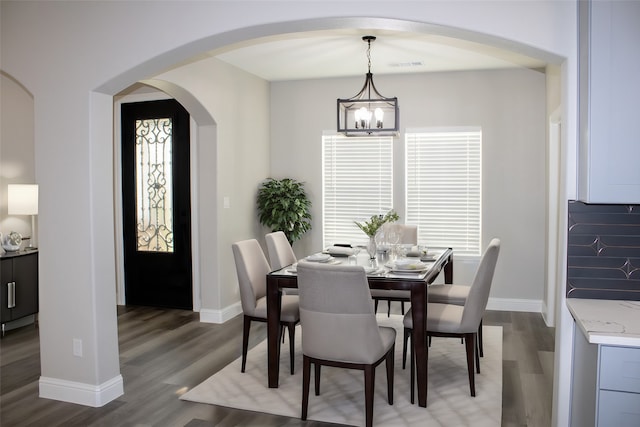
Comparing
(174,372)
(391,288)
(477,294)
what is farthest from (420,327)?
(174,372)

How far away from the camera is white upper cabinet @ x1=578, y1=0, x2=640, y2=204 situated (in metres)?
2.31

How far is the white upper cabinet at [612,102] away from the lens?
2.31m

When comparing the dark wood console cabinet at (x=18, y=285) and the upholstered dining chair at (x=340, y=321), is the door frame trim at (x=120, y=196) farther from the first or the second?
the upholstered dining chair at (x=340, y=321)

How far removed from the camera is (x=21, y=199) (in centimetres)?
547

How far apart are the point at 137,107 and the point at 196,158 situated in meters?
1.00

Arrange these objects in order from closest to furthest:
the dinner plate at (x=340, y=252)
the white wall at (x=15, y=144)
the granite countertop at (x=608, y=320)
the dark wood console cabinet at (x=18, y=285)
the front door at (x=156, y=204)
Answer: the granite countertop at (x=608, y=320) < the dinner plate at (x=340, y=252) < the dark wood console cabinet at (x=18, y=285) < the white wall at (x=15, y=144) < the front door at (x=156, y=204)

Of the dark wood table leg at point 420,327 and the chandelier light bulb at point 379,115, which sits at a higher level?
the chandelier light bulb at point 379,115

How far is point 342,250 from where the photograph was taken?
15.4ft

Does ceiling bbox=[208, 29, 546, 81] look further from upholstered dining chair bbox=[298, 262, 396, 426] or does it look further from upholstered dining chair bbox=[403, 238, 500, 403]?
upholstered dining chair bbox=[298, 262, 396, 426]

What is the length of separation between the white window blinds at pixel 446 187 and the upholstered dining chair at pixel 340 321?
3271 mm

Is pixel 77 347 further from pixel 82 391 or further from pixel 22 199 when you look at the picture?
pixel 22 199

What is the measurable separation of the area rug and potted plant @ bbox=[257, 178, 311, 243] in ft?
6.68

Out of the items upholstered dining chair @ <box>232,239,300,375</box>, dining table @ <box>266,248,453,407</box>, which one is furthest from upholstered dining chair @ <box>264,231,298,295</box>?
dining table @ <box>266,248,453,407</box>

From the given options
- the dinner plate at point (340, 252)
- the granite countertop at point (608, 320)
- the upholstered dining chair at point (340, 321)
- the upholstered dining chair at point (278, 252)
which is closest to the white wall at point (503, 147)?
the dinner plate at point (340, 252)
